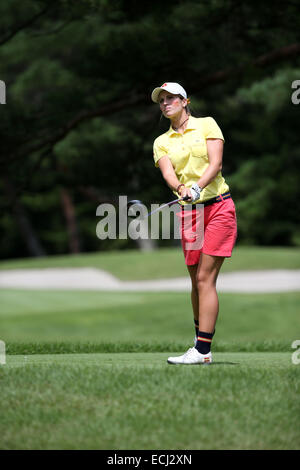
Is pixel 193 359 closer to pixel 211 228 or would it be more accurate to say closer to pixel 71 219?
pixel 211 228

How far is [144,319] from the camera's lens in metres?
15.1

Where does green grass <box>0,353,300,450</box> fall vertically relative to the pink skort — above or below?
below

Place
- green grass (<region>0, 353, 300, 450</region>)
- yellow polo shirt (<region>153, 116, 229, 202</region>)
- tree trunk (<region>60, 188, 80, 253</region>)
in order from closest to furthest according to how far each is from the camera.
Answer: green grass (<region>0, 353, 300, 450</region>) < yellow polo shirt (<region>153, 116, 229, 202</region>) < tree trunk (<region>60, 188, 80, 253</region>)

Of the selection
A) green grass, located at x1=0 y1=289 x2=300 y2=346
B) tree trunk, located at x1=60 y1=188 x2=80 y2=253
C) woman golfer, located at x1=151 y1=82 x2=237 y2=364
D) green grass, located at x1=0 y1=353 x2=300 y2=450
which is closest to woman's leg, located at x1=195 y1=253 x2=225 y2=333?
woman golfer, located at x1=151 y1=82 x2=237 y2=364

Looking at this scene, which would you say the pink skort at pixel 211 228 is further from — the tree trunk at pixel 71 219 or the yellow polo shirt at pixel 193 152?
the tree trunk at pixel 71 219

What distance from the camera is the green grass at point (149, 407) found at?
3.89 metres

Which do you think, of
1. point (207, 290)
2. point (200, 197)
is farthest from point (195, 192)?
point (207, 290)

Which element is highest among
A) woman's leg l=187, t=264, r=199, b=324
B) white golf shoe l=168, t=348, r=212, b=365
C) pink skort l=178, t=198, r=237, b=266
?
pink skort l=178, t=198, r=237, b=266

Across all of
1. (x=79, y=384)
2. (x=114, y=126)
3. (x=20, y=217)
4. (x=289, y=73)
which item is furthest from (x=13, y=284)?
(x=79, y=384)

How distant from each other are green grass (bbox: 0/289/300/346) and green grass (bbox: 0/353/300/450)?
9151mm

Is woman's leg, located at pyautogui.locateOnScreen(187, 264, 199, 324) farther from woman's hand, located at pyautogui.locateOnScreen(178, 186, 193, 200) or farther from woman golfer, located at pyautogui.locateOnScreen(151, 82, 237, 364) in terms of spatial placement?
woman's hand, located at pyautogui.locateOnScreen(178, 186, 193, 200)

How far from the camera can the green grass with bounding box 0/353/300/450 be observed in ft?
12.8

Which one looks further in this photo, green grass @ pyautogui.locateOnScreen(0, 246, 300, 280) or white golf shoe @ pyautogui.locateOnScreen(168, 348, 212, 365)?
green grass @ pyautogui.locateOnScreen(0, 246, 300, 280)

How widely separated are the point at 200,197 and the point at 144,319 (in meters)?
10.2
